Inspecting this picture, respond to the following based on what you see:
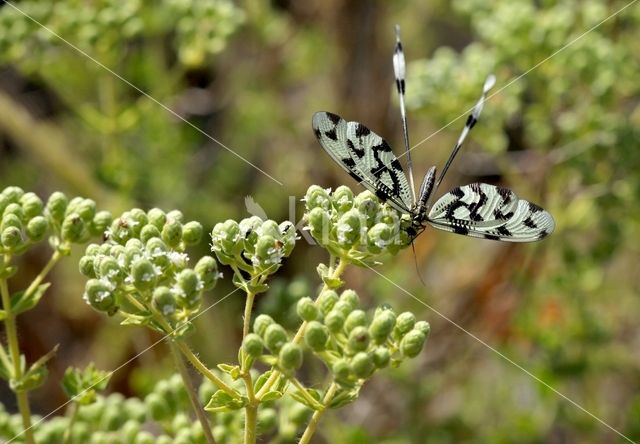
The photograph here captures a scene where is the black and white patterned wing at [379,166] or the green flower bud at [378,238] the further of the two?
the black and white patterned wing at [379,166]

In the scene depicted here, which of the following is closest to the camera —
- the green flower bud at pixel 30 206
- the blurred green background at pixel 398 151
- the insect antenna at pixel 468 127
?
the green flower bud at pixel 30 206

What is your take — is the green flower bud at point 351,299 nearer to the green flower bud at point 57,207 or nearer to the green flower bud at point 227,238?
the green flower bud at point 227,238

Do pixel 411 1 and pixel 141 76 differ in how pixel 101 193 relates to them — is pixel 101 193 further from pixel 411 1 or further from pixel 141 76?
→ pixel 411 1

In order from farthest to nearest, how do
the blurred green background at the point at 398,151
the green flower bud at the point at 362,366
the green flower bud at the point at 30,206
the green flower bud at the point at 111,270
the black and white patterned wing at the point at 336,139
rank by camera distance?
the blurred green background at the point at 398,151 → the black and white patterned wing at the point at 336,139 → the green flower bud at the point at 30,206 → the green flower bud at the point at 111,270 → the green flower bud at the point at 362,366

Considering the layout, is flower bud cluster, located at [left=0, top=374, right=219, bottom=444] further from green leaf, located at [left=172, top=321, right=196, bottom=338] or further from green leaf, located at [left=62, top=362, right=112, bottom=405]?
green leaf, located at [left=172, top=321, right=196, bottom=338]

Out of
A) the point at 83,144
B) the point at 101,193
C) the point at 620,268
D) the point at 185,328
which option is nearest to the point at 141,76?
the point at 101,193

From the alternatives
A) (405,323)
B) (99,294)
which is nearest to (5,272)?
(99,294)

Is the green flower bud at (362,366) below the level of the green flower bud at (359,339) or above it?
below

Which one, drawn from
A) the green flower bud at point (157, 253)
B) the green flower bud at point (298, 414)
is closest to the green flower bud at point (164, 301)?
the green flower bud at point (157, 253)
